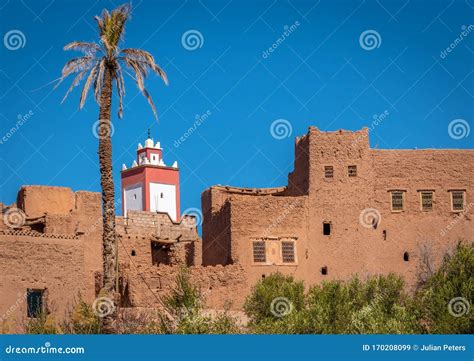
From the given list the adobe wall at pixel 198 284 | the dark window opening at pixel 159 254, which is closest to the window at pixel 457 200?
the adobe wall at pixel 198 284

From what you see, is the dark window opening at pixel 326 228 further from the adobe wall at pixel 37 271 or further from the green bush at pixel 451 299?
the adobe wall at pixel 37 271

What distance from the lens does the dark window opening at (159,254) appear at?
47.4 meters

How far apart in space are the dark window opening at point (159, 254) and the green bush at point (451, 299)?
11.4 meters

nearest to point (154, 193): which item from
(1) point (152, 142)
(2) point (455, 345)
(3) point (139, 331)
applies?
(1) point (152, 142)

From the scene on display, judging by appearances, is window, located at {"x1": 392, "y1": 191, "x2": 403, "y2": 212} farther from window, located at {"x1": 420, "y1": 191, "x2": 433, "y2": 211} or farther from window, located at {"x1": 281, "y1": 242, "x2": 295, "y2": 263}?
window, located at {"x1": 281, "y1": 242, "x2": 295, "y2": 263}

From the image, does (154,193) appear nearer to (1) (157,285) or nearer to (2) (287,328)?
(1) (157,285)

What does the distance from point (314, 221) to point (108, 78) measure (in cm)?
1449

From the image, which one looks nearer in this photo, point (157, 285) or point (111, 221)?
point (111, 221)

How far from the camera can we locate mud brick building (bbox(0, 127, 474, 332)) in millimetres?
43812

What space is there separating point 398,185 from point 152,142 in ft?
101

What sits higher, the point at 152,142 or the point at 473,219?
the point at 152,142

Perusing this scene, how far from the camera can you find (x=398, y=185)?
154ft

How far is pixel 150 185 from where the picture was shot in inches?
2862

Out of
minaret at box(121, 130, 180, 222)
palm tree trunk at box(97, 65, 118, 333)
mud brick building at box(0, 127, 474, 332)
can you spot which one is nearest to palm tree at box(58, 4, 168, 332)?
palm tree trunk at box(97, 65, 118, 333)
